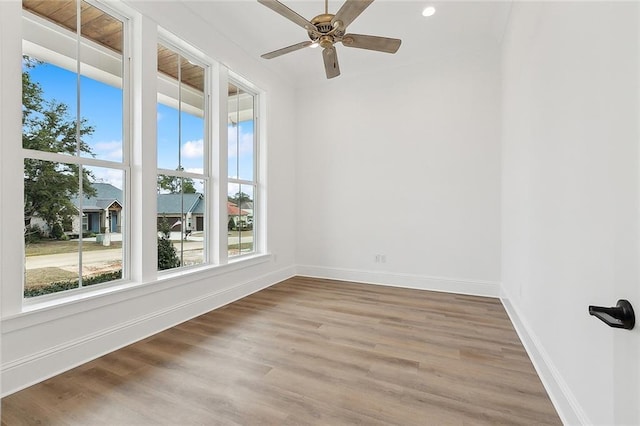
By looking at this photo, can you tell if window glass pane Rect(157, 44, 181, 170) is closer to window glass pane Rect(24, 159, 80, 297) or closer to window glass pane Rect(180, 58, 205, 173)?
window glass pane Rect(180, 58, 205, 173)

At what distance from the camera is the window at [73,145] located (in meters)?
2.08

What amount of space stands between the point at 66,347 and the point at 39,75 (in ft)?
6.75

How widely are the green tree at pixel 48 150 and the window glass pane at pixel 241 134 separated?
1771mm

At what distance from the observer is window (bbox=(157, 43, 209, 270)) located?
9.99 feet

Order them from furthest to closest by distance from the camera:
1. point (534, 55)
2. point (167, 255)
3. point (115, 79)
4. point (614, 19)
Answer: point (167, 255) < point (115, 79) < point (534, 55) < point (614, 19)

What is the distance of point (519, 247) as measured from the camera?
9.02 feet

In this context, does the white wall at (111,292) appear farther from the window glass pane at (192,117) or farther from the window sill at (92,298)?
the window glass pane at (192,117)

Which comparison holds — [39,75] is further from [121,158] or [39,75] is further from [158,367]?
[158,367]

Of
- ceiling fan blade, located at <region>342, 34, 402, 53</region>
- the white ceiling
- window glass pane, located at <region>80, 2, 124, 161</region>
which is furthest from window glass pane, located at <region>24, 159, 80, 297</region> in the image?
ceiling fan blade, located at <region>342, 34, 402, 53</region>

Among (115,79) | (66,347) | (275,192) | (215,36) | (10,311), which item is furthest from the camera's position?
(275,192)

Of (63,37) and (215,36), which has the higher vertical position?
(215,36)

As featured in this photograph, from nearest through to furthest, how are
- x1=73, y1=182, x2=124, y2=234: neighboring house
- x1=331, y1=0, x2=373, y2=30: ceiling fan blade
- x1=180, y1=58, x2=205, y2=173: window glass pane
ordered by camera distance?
x1=331, y1=0, x2=373, y2=30: ceiling fan blade < x1=73, y1=182, x2=124, y2=234: neighboring house < x1=180, y1=58, x2=205, y2=173: window glass pane

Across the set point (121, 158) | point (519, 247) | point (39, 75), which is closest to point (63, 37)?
point (39, 75)

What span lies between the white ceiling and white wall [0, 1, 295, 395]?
252 millimetres
